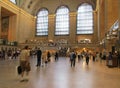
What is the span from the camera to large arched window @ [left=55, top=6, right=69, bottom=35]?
45.9m

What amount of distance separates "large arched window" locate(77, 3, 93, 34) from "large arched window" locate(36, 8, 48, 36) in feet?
25.0

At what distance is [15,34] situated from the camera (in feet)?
133

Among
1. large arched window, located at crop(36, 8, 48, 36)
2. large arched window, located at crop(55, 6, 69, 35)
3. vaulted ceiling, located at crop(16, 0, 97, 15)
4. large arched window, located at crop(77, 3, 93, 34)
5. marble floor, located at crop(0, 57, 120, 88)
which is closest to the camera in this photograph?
marble floor, located at crop(0, 57, 120, 88)


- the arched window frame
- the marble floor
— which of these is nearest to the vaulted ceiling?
the arched window frame

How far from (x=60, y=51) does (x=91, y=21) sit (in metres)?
11.2

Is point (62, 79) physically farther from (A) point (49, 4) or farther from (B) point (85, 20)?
(A) point (49, 4)

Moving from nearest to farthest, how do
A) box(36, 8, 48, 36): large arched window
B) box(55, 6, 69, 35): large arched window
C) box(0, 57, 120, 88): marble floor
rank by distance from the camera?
box(0, 57, 120, 88): marble floor < box(55, 6, 69, 35): large arched window < box(36, 8, 48, 36): large arched window

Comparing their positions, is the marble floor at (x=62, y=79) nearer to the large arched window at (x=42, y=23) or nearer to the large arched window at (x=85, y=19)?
the large arched window at (x=85, y=19)

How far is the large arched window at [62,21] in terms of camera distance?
45.9 metres

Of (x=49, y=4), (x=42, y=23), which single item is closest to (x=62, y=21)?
(x=42, y=23)

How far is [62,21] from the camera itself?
46344mm

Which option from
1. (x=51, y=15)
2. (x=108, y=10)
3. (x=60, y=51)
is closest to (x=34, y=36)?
(x=51, y=15)

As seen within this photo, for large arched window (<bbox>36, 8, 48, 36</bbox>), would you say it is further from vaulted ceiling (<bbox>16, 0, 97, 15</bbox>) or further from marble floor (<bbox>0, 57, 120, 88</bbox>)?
marble floor (<bbox>0, 57, 120, 88</bbox>)

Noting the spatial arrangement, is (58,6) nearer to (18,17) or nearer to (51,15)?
(51,15)
